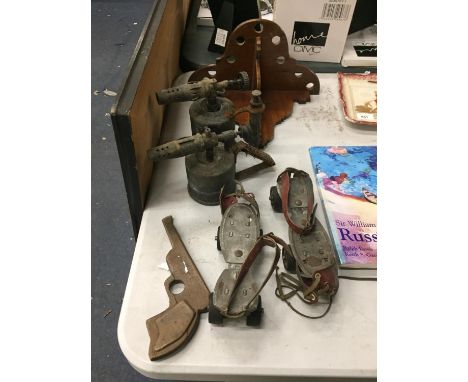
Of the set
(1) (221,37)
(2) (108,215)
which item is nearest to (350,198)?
(1) (221,37)

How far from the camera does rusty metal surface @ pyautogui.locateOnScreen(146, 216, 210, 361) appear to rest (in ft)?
1.88

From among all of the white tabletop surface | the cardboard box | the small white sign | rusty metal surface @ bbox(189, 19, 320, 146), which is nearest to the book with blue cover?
the white tabletop surface

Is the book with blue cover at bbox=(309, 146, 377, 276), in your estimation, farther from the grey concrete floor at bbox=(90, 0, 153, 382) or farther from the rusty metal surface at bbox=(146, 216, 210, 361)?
the grey concrete floor at bbox=(90, 0, 153, 382)

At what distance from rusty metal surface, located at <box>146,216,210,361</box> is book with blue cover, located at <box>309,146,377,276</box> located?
245 mm

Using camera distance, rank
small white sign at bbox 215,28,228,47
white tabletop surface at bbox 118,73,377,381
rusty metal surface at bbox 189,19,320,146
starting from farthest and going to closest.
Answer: small white sign at bbox 215,28,228,47, rusty metal surface at bbox 189,19,320,146, white tabletop surface at bbox 118,73,377,381

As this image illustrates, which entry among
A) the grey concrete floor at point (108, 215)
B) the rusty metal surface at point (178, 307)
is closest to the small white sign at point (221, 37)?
the grey concrete floor at point (108, 215)

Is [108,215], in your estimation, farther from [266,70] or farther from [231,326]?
[231,326]

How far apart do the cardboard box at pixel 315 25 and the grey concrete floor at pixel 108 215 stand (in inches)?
23.9

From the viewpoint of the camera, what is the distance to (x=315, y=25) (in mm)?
1028

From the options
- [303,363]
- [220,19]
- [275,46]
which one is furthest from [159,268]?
[220,19]

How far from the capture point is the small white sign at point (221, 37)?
1.11m

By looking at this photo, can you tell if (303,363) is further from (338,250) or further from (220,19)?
(220,19)

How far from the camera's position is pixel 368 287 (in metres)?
0.66
